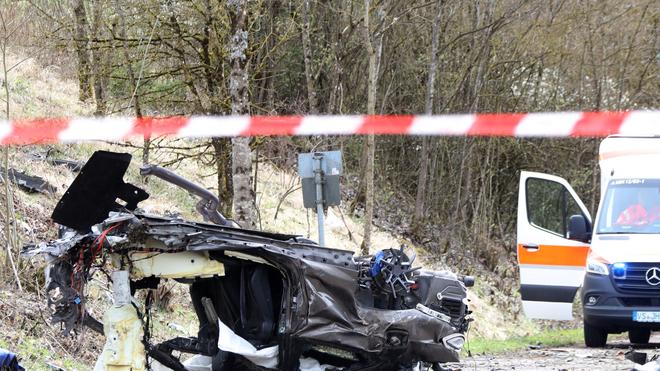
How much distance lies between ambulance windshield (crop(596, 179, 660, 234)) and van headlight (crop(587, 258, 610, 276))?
0.48 meters

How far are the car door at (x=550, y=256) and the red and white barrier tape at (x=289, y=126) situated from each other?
139cm

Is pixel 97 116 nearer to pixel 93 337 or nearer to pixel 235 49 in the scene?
pixel 235 49

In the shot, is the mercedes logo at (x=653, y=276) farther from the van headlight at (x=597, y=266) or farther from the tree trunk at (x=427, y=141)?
the tree trunk at (x=427, y=141)

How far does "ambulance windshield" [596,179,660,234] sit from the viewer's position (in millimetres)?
13141

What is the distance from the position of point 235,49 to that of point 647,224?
232 inches

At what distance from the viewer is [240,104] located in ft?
42.7

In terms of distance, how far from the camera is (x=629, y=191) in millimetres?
13336

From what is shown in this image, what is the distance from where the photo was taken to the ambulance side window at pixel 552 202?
1316cm

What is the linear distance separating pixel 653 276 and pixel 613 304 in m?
0.61

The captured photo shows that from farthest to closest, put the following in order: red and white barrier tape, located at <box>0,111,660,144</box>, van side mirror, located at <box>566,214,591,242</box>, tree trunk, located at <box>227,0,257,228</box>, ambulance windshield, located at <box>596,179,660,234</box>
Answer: red and white barrier tape, located at <box>0,111,660,144</box> < ambulance windshield, located at <box>596,179,660,234</box> < van side mirror, located at <box>566,214,591,242</box> < tree trunk, located at <box>227,0,257,228</box>

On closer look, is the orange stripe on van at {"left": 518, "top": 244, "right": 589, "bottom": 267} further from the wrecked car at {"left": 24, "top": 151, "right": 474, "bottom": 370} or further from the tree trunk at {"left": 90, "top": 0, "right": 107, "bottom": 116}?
the tree trunk at {"left": 90, "top": 0, "right": 107, "bottom": 116}

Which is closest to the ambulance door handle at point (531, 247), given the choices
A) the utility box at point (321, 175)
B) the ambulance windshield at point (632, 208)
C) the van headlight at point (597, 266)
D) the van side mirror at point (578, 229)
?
the van side mirror at point (578, 229)

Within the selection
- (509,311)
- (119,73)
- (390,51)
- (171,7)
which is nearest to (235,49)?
(171,7)

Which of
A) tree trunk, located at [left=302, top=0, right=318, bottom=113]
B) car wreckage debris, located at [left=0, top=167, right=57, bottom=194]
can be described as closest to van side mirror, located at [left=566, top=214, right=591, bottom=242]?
car wreckage debris, located at [left=0, top=167, right=57, bottom=194]
